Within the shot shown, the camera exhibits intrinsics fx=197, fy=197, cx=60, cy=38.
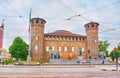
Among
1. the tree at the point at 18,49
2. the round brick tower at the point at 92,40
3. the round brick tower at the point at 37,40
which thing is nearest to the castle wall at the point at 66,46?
the round brick tower at the point at 92,40

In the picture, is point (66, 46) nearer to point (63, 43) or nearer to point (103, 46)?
point (63, 43)

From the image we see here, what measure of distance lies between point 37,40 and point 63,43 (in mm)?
11359

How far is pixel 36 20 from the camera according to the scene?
72875 mm

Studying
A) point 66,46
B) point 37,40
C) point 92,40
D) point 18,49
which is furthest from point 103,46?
point 18,49

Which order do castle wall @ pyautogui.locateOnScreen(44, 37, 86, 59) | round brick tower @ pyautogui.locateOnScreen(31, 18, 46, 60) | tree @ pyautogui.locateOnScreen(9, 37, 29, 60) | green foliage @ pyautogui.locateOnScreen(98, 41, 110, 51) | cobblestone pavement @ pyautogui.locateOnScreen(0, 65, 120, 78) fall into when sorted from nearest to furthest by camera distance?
cobblestone pavement @ pyautogui.locateOnScreen(0, 65, 120, 78)
tree @ pyautogui.locateOnScreen(9, 37, 29, 60)
round brick tower @ pyautogui.locateOnScreen(31, 18, 46, 60)
castle wall @ pyautogui.locateOnScreen(44, 37, 86, 59)
green foliage @ pyautogui.locateOnScreen(98, 41, 110, 51)

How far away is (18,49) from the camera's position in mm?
69688

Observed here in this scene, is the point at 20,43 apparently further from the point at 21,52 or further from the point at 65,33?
the point at 65,33

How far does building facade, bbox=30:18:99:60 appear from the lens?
72.0 meters

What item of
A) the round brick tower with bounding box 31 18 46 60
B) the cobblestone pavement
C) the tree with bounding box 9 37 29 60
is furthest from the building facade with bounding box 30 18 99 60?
the cobblestone pavement

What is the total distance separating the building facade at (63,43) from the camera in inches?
2835

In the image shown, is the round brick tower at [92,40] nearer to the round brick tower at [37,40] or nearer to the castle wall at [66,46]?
the castle wall at [66,46]

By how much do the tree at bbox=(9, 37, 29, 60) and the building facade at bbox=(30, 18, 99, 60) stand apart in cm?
318

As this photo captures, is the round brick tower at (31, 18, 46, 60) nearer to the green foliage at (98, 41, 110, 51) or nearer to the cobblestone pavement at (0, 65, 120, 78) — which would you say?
the green foliage at (98, 41, 110, 51)

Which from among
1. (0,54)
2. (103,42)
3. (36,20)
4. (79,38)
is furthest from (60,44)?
(0,54)
